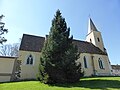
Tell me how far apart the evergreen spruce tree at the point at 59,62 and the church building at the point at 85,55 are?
740 cm

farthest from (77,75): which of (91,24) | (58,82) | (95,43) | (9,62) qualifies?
A: (91,24)

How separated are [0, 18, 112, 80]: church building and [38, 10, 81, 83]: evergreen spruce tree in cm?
740

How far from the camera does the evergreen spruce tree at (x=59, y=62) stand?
16.9m

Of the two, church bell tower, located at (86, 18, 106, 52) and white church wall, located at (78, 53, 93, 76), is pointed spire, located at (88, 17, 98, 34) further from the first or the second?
white church wall, located at (78, 53, 93, 76)

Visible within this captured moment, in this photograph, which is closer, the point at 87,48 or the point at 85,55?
the point at 85,55

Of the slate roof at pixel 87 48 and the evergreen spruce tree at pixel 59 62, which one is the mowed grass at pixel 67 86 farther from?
the slate roof at pixel 87 48

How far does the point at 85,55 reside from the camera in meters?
30.7

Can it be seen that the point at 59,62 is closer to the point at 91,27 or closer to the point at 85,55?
the point at 85,55

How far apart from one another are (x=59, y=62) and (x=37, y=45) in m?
12.0

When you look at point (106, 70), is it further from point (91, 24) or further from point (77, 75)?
point (77, 75)

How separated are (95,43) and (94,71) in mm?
8244

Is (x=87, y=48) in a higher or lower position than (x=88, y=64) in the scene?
higher

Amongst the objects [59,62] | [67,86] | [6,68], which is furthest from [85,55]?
[67,86]

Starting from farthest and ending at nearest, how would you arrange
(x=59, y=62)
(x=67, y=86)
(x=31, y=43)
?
(x=31, y=43) → (x=59, y=62) → (x=67, y=86)
